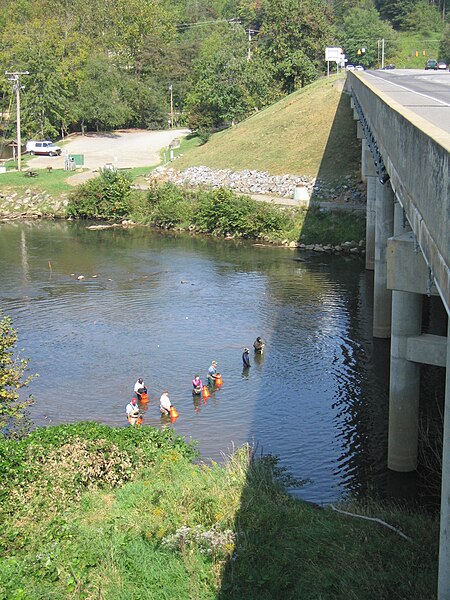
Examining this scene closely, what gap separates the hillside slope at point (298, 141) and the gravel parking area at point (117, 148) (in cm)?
923

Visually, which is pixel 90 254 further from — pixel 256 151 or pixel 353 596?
pixel 353 596

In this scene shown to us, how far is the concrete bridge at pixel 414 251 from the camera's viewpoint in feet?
39.4

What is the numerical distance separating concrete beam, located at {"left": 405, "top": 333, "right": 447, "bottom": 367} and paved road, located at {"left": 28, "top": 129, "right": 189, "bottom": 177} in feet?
200

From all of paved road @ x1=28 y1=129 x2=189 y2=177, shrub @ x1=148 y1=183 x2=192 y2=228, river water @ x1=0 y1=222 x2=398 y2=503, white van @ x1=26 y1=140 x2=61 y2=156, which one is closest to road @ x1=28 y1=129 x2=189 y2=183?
Answer: paved road @ x1=28 y1=129 x2=189 y2=177

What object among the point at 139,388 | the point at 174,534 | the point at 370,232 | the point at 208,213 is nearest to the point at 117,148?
the point at 208,213

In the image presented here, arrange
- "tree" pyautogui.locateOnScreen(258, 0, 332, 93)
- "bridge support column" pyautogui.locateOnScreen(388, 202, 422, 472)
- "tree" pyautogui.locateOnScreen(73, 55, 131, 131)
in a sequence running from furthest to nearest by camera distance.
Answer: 1. "tree" pyautogui.locateOnScreen(73, 55, 131, 131)
2. "tree" pyautogui.locateOnScreen(258, 0, 332, 93)
3. "bridge support column" pyautogui.locateOnScreen(388, 202, 422, 472)

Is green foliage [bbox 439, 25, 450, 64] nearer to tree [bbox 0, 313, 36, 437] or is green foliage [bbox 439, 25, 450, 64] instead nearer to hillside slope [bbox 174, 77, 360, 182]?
hillside slope [bbox 174, 77, 360, 182]

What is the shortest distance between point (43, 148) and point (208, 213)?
1351 inches

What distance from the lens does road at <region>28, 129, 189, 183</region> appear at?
269 ft

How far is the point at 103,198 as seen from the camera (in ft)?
215

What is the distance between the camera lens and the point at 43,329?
117 ft

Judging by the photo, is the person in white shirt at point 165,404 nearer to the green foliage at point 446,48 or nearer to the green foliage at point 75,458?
the green foliage at point 75,458

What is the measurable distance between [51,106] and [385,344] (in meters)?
69.0

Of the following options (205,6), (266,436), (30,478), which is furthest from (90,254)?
(205,6)
